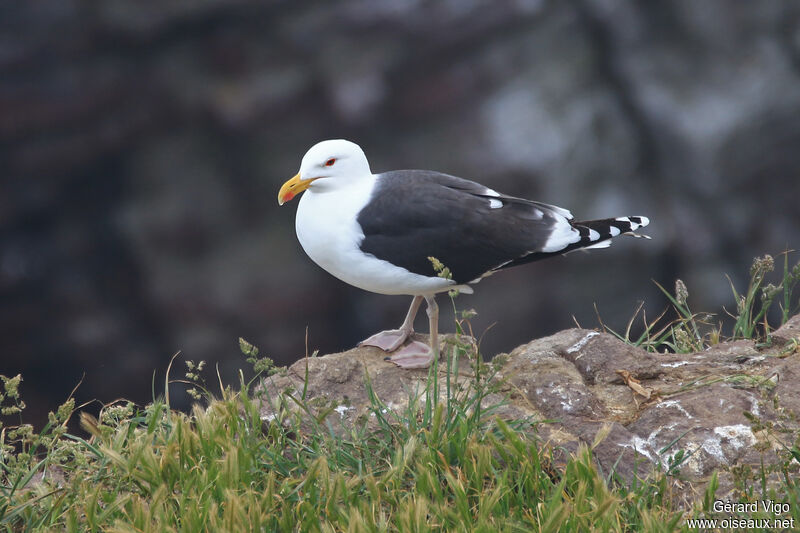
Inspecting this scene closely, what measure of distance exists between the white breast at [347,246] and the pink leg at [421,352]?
0.18 m

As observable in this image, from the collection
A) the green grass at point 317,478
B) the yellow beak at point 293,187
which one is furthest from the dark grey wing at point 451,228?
the green grass at point 317,478

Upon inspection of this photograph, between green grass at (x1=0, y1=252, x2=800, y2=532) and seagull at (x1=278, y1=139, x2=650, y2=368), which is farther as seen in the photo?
seagull at (x1=278, y1=139, x2=650, y2=368)

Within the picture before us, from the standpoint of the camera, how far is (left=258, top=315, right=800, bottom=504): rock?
11.9 feet

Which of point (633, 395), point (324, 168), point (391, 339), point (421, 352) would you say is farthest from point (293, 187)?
point (633, 395)

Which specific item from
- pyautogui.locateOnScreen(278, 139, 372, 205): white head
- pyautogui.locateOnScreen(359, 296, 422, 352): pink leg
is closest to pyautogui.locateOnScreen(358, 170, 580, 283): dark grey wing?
pyautogui.locateOnScreen(278, 139, 372, 205): white head

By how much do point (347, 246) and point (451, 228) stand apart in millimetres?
559

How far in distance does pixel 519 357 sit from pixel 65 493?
2414 millimetres

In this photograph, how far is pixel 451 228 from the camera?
175 inches

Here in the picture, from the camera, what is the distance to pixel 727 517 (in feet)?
10.7

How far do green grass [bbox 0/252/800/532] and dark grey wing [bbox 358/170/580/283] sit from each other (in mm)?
755

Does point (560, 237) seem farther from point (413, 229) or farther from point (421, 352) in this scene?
point (421, 352)

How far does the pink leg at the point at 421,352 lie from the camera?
179 inches

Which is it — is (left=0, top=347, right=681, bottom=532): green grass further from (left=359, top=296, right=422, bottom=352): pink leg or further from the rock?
(left=359, top=296, right=422, bottom=352): pink leg

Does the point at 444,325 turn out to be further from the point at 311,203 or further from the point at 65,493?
the point at 65,493
